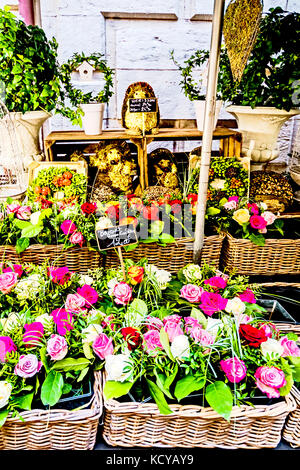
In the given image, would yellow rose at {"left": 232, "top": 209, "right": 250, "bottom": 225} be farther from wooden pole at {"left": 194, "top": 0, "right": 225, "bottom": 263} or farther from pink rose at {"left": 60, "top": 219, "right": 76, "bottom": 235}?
pink rose at {"left": 60, "top": 219, "right": 76, "bottom": 235}

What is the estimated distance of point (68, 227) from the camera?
1658mm

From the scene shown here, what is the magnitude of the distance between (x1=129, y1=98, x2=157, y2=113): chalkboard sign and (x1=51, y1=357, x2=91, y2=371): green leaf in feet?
4.81

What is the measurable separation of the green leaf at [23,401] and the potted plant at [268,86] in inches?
72.4

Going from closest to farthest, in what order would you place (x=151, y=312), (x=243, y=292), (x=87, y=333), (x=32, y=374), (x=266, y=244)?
(x=32, y=374)
(x=87, y=333)
(x=151, y=312)
(x=243, y=292)
(x=266, y=244)

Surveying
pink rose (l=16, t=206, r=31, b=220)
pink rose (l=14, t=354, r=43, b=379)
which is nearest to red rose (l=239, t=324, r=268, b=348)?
pink rose (l=14, t=354, r=43, b=379)

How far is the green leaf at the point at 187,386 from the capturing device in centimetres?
96

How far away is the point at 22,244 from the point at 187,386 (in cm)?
100

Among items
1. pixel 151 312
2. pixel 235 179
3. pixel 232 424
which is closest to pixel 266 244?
pixel 235 179

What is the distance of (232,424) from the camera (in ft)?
3.21

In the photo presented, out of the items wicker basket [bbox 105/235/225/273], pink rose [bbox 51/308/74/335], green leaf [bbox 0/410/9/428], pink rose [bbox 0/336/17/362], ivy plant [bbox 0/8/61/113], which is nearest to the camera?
green leaf [bbox 0/410/9/428]

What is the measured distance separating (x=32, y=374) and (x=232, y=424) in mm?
537

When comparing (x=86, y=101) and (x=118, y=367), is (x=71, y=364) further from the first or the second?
(x=86, y=101)

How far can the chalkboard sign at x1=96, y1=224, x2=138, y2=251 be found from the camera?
1.21 meters
